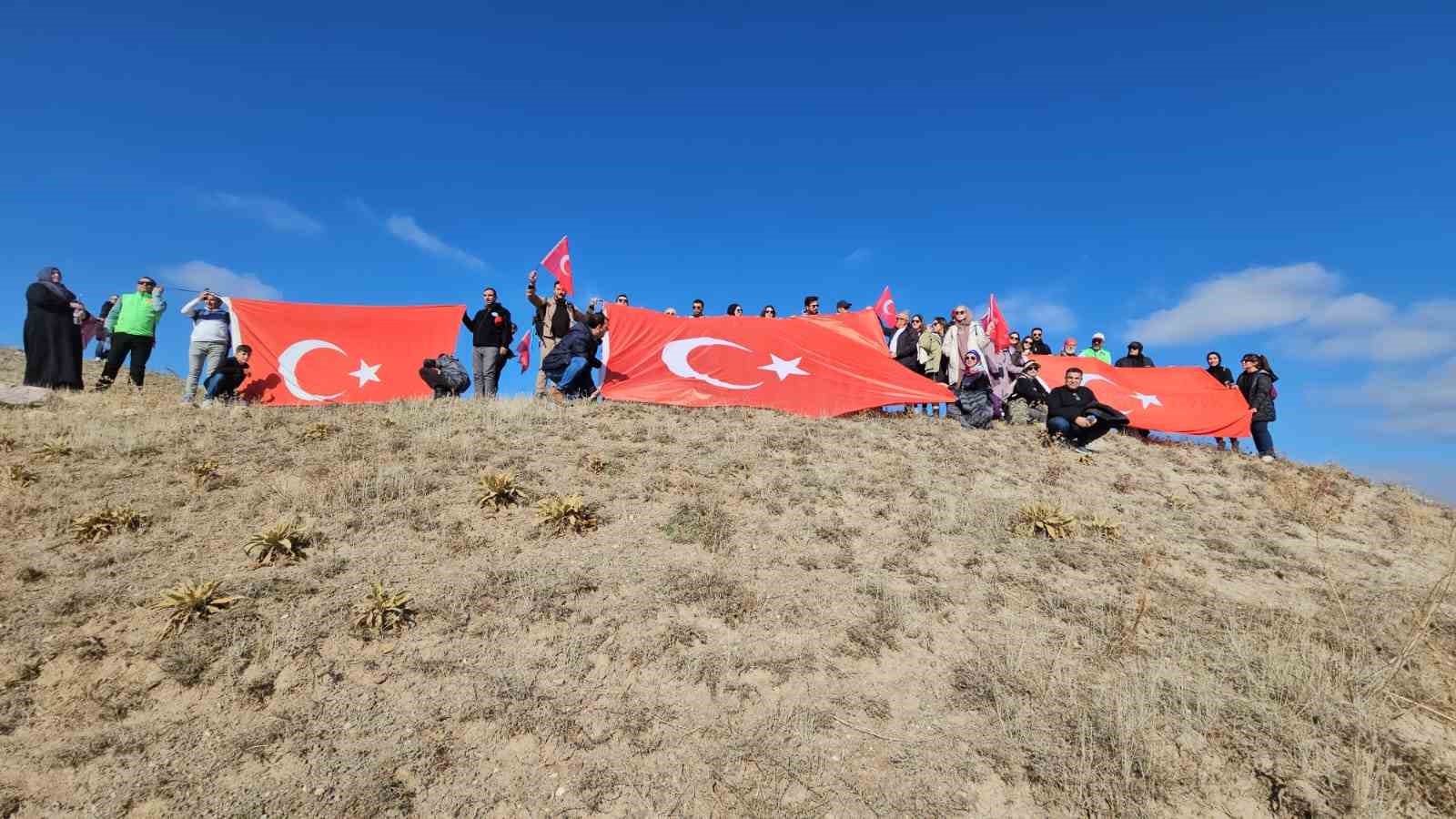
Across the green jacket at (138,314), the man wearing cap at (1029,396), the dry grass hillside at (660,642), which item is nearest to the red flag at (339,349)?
the green jacket at (138,314)

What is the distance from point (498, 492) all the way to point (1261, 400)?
1517cm

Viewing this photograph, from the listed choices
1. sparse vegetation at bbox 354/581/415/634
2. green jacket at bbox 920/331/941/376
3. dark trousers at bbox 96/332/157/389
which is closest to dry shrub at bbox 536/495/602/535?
sparse vegetation at bbox 354/581/415/634

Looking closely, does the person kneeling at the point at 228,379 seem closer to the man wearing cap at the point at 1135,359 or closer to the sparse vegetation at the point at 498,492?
the sparse vegetation at the point at 498,492

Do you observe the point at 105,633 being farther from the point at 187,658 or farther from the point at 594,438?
the point at 594,438

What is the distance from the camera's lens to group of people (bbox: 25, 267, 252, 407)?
10633 mm

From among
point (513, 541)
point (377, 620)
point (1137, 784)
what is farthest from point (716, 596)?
point (1137, 784)

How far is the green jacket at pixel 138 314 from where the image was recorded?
10906 mm

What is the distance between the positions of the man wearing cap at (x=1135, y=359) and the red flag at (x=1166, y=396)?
280 mm

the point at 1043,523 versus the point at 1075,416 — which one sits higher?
the point at 1075,416

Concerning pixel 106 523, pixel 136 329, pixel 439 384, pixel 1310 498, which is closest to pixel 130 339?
pixel 136 329

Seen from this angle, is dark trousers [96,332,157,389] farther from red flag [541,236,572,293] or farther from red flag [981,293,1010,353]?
red flag [981,293,1010,353]

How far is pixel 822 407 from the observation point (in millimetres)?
12180

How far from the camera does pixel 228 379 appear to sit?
10.7 metres

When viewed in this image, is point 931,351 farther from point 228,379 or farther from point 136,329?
point 136,329
